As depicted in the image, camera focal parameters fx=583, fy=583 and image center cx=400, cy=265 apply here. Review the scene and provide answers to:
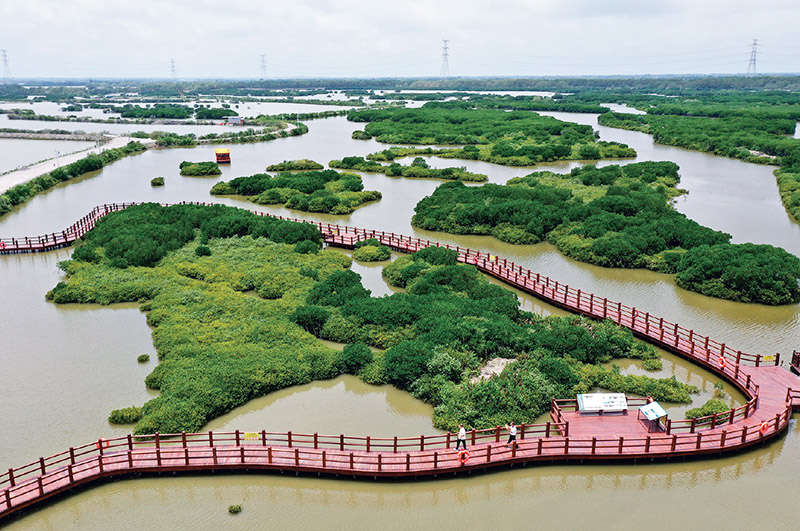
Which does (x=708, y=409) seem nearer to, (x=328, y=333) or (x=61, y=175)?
(x=328, y=333)

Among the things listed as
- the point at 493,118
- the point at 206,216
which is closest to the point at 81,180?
the point at 206,216

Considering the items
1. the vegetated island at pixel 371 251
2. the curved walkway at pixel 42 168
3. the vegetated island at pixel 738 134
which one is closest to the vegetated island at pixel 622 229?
the vegetated island at pixel 371 251

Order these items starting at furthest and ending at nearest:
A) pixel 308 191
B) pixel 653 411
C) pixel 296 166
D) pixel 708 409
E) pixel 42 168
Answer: pixel 296 166, pixel 42 168, pixel 308 191, pixel 708 409, pixel 653 411

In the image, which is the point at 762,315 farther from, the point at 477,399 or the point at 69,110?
the point at 69,110

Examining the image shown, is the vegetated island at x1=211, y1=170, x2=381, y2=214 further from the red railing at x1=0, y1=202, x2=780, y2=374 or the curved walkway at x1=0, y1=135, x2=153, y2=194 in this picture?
the curved walkway at x1=0, y1=135, x2=153, y2=194

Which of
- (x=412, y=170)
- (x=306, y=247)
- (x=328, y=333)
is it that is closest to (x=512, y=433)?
(x=328, y=333)

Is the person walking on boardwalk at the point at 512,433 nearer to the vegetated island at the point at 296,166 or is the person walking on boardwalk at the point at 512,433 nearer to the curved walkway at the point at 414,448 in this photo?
the curved walkway at the point at 414,448
